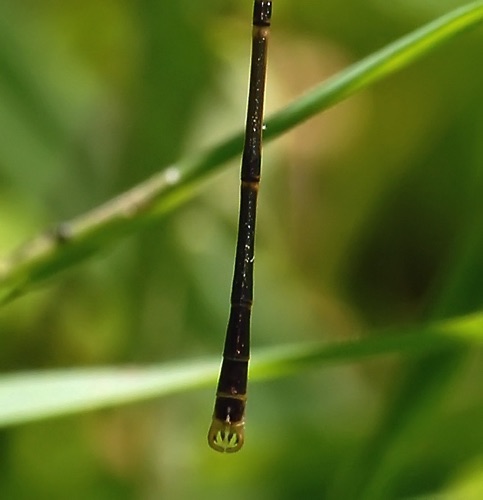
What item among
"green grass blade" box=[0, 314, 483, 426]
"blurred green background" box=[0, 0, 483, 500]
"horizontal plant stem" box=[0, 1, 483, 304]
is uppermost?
"blurred green background" box=[0, 0, 483, 500]

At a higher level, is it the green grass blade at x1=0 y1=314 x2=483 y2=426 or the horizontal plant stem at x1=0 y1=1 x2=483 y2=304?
the horizontal plant stem at x1=0 y1=1 x2=483 y2=304

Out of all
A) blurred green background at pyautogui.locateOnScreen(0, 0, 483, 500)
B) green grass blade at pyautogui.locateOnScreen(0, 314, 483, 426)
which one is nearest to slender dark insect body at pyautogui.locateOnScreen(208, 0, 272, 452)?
green grass blade at pyautogui.locateOnScreen(0, 314, 483, 426)

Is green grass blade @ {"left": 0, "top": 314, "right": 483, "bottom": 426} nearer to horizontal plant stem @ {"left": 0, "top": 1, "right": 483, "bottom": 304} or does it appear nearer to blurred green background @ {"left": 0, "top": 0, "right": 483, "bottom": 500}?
horizontal plant stem @ {"left": 0, "top": 1, "right": 483, "bottom": 304}

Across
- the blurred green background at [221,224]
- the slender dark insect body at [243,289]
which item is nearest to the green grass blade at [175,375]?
the slender dark insect body at [243,289]

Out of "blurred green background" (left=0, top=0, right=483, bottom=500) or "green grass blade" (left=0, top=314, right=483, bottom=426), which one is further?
"blurred green background" (left=0, top=0, right=483, bottom=500)

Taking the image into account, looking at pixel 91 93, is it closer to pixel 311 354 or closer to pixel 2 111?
pixel 2 111

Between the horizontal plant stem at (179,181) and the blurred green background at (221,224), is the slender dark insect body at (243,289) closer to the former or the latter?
the horizontal plant stem at (179,181)

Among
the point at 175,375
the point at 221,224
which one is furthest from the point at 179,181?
the point at 221,224

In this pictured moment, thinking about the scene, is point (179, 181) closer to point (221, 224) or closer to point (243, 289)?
point (243, 289)
